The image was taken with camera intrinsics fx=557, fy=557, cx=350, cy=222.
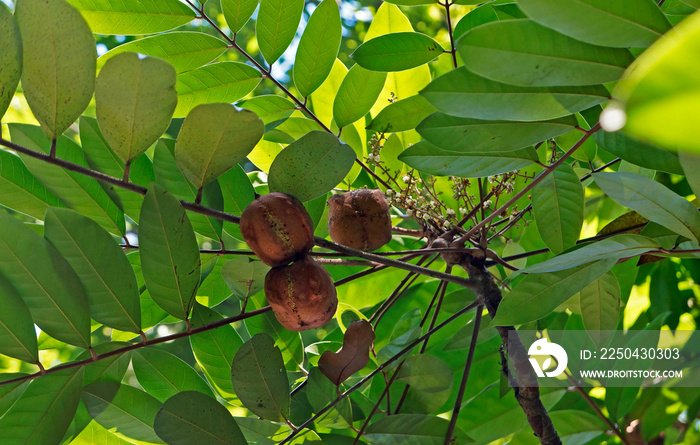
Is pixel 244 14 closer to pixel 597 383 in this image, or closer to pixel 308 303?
pixel 308 303

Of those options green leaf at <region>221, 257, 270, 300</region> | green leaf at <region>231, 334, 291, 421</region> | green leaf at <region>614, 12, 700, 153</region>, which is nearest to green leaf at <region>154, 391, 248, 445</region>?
green leaf at <region>231, 334, 291, 421</region>

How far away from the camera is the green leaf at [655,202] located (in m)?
0.55

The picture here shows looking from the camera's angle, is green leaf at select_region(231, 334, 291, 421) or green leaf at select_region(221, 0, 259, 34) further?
green leaf at select_region(221, 0, 259, 34)

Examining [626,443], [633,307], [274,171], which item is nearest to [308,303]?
[274,171]

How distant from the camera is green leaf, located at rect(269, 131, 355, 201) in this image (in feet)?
1.75

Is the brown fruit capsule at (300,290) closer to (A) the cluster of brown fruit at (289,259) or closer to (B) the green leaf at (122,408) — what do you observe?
(A) the cluster of brown fruit at (289,259)

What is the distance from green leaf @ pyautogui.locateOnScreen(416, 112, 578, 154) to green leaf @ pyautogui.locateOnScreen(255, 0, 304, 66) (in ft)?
0.93

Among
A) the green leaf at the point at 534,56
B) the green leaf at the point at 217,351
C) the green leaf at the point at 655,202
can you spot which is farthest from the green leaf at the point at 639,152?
the green leaf at the point at 217,351

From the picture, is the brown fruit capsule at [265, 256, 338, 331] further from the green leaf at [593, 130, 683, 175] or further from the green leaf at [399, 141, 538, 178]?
the green leaf at [593, 130, 683, 175]

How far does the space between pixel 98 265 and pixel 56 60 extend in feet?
0.63

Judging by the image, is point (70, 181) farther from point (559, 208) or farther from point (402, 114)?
point (559, 208)

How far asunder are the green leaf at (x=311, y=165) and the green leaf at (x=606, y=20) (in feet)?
0.71

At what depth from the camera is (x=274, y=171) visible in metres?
0.57

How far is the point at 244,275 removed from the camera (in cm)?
68
